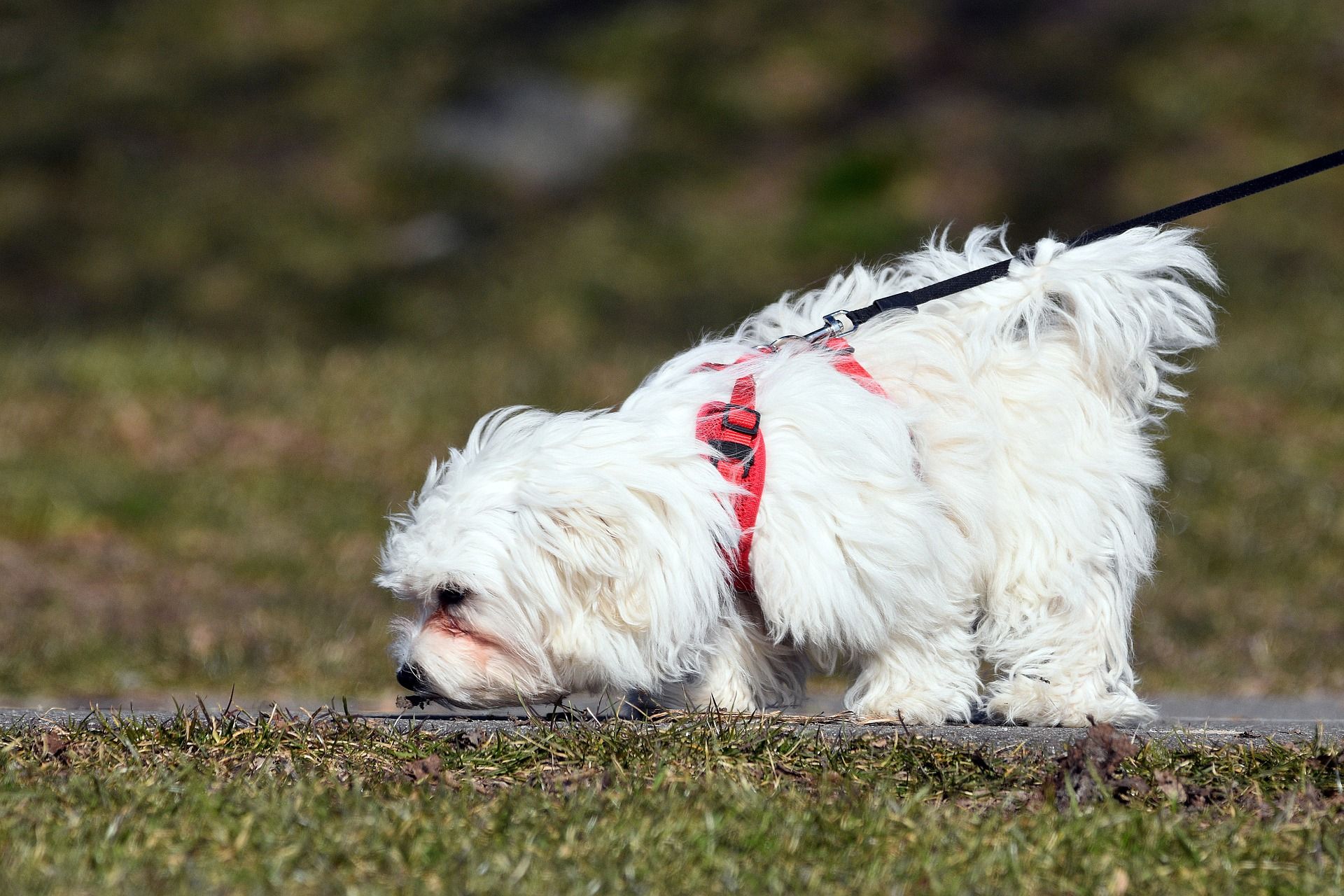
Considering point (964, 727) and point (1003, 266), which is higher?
point (1003, 266)

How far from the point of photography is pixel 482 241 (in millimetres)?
15516

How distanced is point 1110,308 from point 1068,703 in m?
0.93

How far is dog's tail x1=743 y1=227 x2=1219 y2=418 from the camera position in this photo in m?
3.52

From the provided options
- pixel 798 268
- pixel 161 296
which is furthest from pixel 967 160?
pixel 161 296

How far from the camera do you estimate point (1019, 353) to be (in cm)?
359

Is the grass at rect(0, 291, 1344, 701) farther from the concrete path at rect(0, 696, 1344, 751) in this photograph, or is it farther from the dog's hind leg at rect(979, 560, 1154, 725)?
the dog's hind leg at rect(979, 560, 1154, 725)

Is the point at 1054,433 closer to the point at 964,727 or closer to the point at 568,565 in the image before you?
the point at 964,727

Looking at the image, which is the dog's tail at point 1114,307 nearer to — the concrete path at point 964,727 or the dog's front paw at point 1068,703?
the dog's front paw at point 1068,703

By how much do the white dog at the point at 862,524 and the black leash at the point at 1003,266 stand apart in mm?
35

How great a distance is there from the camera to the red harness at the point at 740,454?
3.25 m

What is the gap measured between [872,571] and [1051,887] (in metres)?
1.01

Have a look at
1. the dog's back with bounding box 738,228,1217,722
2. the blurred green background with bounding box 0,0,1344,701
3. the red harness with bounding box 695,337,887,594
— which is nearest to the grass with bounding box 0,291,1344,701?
the blurred green background with bounding box 0,0,1344,701

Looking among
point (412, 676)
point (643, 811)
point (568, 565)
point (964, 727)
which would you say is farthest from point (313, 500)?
point (643, 811)

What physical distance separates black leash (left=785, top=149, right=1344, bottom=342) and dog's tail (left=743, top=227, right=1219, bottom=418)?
2cm
